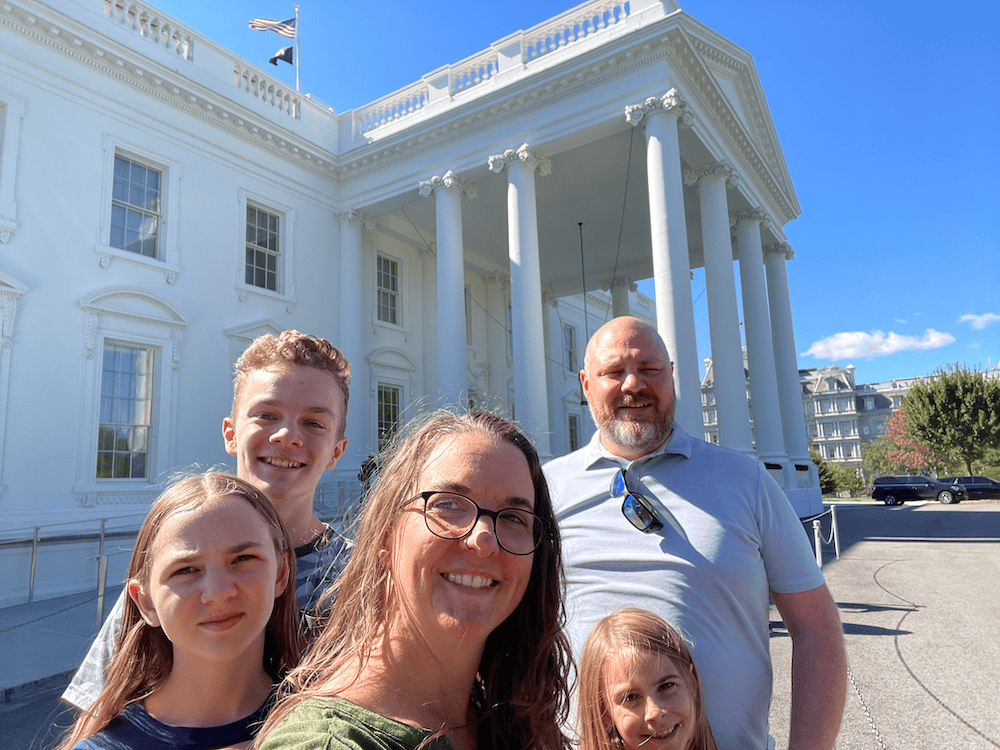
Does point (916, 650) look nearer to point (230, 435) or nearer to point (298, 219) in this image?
point (230, 435)

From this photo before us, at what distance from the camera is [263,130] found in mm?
14320

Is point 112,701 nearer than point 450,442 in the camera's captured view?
No

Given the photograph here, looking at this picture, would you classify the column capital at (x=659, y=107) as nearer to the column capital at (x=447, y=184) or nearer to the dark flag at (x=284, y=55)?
the column capital at (x=447, y=184)

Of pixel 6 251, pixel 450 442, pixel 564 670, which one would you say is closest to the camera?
pixel 450 442

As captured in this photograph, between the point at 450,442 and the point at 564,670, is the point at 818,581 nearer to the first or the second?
the point at 564,670

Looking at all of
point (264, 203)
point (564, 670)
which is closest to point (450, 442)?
point (564, 670)

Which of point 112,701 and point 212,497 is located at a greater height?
point 212,497

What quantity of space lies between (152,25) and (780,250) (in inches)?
726

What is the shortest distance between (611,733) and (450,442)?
1223 millimetres

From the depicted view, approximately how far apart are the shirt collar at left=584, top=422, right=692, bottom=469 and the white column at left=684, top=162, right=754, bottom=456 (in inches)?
442

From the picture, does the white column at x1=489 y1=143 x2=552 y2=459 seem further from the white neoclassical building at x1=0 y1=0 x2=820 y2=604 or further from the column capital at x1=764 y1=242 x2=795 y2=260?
the column capital at x1=764 y1=242 x2=795 y2=260

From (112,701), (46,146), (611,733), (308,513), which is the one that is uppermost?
(46,146)

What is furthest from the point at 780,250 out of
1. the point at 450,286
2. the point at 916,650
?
the point at 916,650

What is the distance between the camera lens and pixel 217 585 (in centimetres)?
137
